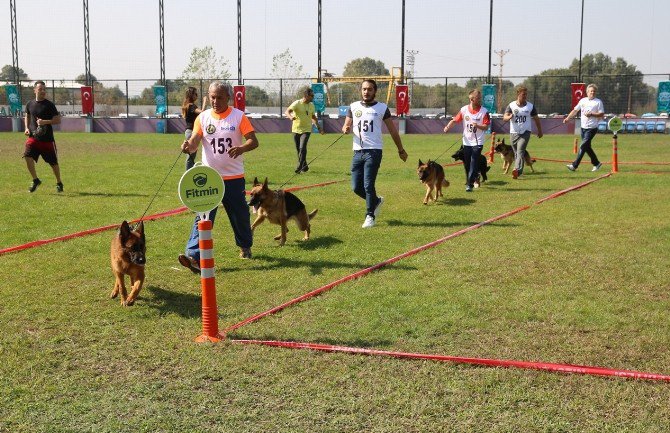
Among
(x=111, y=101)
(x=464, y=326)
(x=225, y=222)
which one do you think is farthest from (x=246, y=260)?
(x=111, y=101)

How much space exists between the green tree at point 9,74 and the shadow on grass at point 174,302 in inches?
1914

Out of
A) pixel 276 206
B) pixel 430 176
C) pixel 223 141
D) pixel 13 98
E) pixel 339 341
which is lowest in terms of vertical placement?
pixel 339 341

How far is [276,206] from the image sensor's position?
8242 mm

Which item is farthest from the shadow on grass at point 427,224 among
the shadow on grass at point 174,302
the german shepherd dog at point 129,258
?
the german shepherd dog at point 129,258

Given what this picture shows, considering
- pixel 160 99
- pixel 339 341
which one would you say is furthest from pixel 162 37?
pixel 339 341

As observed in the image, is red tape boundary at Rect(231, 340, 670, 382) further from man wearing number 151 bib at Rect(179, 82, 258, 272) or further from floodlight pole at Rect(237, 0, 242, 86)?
floodlight pole at Rect(237, 0, 242, 86)

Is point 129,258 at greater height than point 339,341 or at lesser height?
greater

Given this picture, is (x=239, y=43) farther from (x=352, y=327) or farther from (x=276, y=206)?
(x=352, y=327)

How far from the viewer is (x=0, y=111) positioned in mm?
49125

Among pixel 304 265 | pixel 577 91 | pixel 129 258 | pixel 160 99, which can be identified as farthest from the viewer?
pixel 160 99

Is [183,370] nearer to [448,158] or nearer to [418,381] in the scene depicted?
[418,381]

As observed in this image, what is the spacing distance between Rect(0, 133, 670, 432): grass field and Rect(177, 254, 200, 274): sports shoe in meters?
0.14

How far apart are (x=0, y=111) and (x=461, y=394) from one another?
175 feet

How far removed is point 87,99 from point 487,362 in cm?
4442
